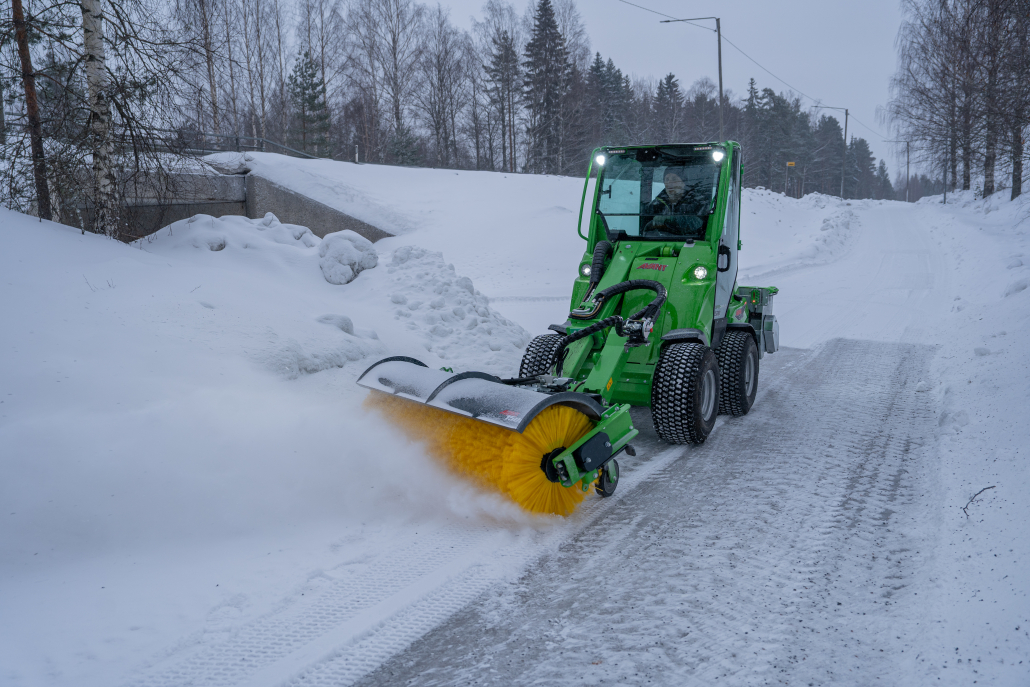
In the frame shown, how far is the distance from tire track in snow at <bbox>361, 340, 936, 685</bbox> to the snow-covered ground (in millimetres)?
71

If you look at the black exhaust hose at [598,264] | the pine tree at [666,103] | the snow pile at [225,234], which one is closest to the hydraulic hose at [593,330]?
the black exhaust hose at [598,264]

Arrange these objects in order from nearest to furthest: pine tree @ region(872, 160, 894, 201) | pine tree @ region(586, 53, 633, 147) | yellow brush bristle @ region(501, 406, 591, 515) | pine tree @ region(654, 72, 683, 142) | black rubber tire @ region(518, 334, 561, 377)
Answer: yellow brush bristle @ region(501, 406, 591, 515) → black rubber tire @ region(518, 334, 561, 377) → pine tree @ region(586, 53, 633, 147) → pine tree @ region(654, 72, 683, 142) → pine tree @ region(872, 160, 894, 201)

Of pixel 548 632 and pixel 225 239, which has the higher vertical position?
pixel 225 239

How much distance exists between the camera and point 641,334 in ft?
16.4

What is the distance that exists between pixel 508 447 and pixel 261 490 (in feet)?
4.87

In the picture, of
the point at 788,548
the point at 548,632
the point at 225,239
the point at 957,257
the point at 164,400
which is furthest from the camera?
the point at 957,257

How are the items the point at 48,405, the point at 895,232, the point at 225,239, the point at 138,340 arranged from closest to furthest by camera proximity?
1. the point at 48,405
2. the point at 138,340
3. the point at 225,239
4. the point at 895,232

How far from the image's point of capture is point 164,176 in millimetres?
7379

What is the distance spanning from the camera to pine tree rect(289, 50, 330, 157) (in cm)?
3247

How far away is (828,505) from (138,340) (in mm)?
4761

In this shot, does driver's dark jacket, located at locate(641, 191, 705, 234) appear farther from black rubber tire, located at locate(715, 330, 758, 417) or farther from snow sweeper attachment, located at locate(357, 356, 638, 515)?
snow sweeper attachment, located at locate(357, 356, 638, 515)

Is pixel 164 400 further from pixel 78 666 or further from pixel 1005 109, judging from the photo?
pixel 1005 109

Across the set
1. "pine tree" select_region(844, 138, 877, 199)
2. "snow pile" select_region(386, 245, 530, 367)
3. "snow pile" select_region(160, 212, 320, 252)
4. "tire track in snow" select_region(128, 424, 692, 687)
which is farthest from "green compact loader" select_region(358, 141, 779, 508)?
"pine tree" select_region(844, 138, 877, 199)

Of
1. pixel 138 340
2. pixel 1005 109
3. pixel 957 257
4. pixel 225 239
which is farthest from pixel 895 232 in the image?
pixel 138 340
